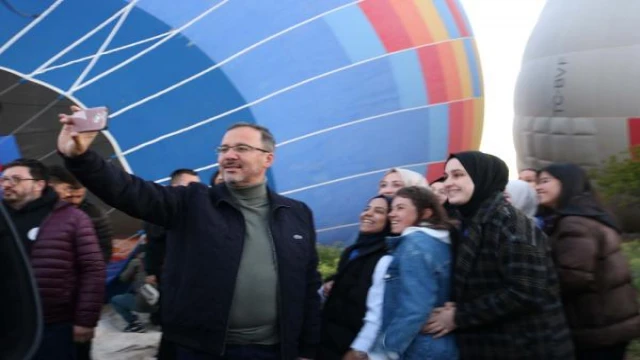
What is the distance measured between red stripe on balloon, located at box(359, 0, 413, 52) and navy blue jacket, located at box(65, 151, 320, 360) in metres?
3.66

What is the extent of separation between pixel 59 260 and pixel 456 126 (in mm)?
4568

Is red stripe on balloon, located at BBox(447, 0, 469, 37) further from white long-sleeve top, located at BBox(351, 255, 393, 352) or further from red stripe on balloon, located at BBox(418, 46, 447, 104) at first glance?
white long-sleeve top, located at BBox(351, 255, 393, 352)

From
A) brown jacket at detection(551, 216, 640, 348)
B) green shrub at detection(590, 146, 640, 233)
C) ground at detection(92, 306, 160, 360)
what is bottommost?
green shrub at detection(590, 146, 640, 233)

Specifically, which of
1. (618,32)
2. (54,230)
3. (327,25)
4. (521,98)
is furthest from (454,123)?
(54,230)

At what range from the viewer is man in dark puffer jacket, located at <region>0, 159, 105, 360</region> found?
369 cm

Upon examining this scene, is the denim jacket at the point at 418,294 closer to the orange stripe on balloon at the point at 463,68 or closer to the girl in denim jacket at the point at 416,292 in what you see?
the girl in denim jacket at the point at 416,292

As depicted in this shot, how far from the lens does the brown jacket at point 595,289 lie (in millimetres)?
3352

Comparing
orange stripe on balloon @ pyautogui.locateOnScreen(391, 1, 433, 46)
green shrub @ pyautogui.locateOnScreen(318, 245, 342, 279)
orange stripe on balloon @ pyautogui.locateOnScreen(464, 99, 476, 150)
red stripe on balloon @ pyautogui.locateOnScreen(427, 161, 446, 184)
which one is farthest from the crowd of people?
orange stripe on balloon @ pyautogui.locateOnScreen(464, 99, 476, 150)

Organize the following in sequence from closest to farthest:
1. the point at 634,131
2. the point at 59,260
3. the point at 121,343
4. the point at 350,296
A: 1. the point at 350,296
2. the point at 59,260
3. the point at 121,343
4. the point at 634,131

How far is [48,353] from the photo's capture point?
373 centimetres

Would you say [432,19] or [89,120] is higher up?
[432,19]

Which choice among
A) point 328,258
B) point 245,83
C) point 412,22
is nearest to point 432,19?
point 412,22

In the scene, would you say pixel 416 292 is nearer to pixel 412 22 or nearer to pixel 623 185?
pixel 412 22

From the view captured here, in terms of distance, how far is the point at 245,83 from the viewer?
19.3 feet
